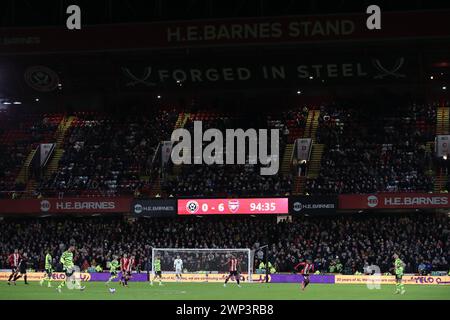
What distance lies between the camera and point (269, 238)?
49.6 meters

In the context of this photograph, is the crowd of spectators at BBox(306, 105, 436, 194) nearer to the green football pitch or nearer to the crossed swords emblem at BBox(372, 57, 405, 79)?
the crossed swords emblem at BBox(372, 57, 405, 79)

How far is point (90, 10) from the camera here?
179ft

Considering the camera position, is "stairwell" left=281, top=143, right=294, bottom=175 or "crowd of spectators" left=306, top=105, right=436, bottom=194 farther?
"stairwell" left=281, top=143, right=294, bottom=175

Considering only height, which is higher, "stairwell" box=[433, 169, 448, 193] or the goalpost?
"stairwell" box=[433, 169, 448, 193]

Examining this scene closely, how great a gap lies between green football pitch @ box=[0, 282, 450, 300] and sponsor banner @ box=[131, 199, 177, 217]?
8.58 metres

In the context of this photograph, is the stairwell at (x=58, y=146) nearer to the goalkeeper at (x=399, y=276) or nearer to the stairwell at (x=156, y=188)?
the stairwell at (x=156, y=188)

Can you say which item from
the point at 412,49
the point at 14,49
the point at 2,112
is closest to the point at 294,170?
the point at 412,49

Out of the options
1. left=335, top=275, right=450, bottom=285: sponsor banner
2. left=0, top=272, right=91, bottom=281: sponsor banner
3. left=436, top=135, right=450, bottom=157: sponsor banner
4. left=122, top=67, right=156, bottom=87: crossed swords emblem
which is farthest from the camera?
left=122, top=67, right=156, bottom=87: crossed swords emblem

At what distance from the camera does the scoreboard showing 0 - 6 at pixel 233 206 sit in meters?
49.0

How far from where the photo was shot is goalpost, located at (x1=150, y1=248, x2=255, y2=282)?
45.6m

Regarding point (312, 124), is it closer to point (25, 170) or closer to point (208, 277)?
point (208, 277)

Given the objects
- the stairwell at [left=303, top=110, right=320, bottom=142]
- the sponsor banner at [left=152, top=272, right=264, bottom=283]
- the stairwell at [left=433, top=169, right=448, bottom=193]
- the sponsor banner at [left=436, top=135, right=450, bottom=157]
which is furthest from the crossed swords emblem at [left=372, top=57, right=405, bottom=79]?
the sponsor banner at [left=152, top=272, right=264, bottom=283]

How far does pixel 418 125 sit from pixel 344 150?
19.8ft

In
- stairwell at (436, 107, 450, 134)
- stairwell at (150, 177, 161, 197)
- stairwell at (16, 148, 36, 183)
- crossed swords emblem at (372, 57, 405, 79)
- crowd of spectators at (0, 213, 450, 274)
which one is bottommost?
crowd of spectators at (0, 213, 450, 274)
